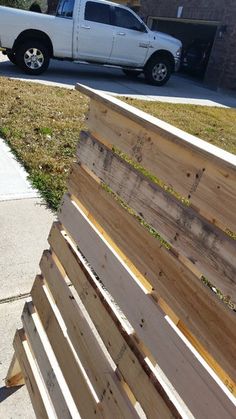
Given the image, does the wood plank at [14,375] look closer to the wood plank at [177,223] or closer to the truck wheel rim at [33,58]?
the wood plank at [177,223]

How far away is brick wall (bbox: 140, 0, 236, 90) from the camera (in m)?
14.4

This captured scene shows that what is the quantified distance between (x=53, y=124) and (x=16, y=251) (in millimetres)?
3413

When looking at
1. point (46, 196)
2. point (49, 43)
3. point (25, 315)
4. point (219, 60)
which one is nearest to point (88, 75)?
point (49, 43)

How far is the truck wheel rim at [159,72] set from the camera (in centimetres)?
1205

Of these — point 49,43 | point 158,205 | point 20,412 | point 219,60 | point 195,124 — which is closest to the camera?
point 158,205

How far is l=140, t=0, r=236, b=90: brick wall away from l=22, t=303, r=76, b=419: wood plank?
14.3 m

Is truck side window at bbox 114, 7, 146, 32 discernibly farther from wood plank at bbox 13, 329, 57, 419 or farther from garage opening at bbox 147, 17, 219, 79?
wood plank at bbox 13, 329, 57, 419

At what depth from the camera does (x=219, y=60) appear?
50.0ft

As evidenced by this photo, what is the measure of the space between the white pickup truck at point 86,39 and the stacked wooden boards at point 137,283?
28.9 ft

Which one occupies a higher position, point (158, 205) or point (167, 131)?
point (167, 131)

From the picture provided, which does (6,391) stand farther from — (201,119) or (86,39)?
(86,39)

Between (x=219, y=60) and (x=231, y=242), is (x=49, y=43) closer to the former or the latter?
(x=219, y=60)

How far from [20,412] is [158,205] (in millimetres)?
1324

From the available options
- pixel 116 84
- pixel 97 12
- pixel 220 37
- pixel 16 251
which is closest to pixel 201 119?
pixel 116 84
